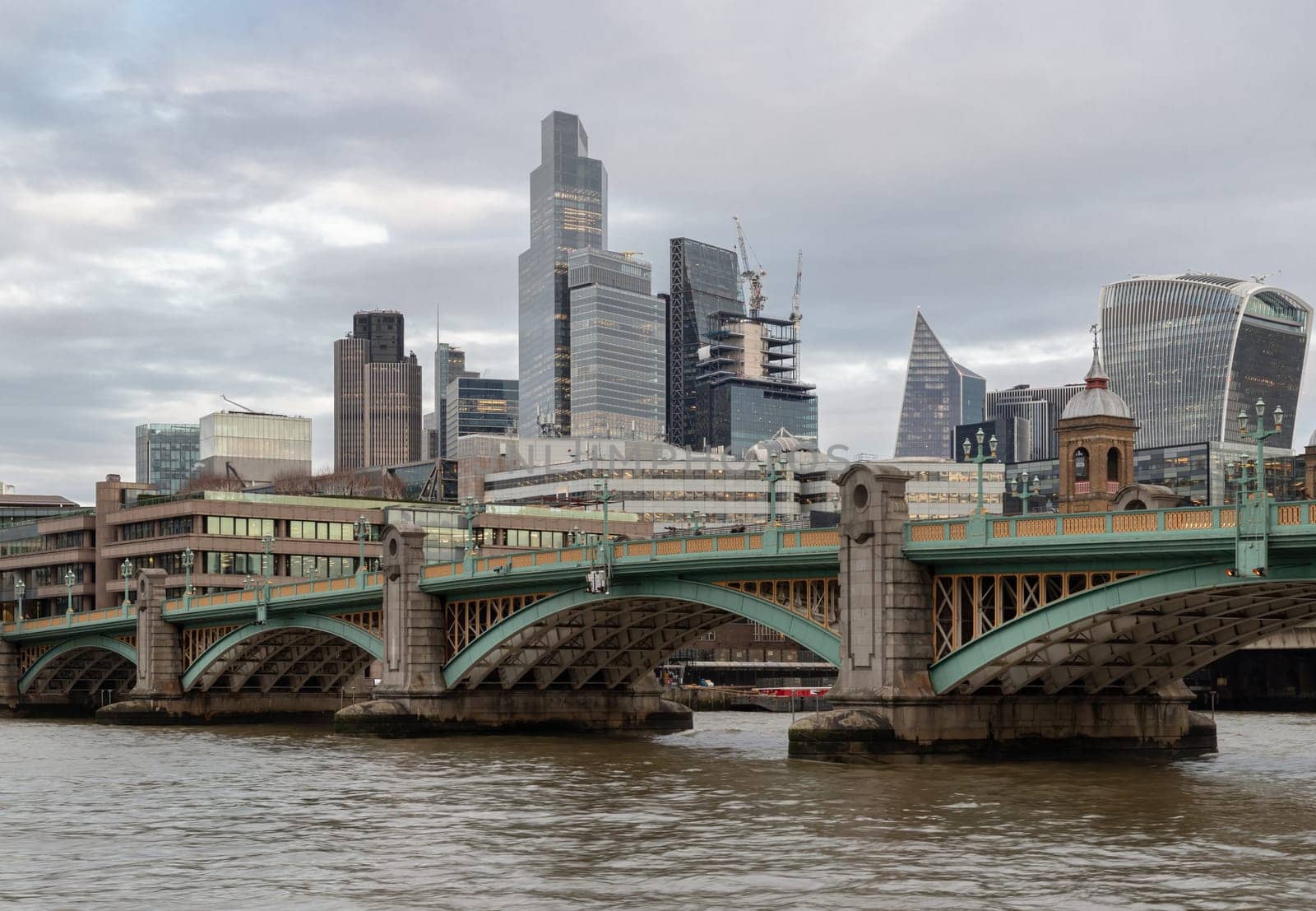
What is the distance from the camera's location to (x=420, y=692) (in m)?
85.8

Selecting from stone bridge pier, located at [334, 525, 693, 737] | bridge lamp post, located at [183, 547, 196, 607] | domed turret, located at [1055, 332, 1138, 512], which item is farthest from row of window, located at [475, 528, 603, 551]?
stone bridge pier, located at [334, 525, 693, 737]

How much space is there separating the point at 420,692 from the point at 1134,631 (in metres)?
38.5

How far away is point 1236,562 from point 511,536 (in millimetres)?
107611

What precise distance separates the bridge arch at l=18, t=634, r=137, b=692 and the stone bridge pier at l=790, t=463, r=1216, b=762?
248 ft

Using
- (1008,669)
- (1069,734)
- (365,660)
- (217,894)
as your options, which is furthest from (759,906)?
(365,660)

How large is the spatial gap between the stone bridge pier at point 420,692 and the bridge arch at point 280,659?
10677 mm

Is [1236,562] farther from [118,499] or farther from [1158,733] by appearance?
[118,499]

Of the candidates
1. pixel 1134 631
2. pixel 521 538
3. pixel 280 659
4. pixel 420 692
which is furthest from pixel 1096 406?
pixel 1134 631

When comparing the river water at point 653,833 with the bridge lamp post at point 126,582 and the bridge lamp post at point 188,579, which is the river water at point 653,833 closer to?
the bridge lamp post at point 188,579

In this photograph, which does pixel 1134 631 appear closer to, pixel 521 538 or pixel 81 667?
pixel 81 667

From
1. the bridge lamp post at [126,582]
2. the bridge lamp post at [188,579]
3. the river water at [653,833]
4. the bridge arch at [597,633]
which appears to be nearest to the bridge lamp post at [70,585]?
the bridge lamp post at [126,582]

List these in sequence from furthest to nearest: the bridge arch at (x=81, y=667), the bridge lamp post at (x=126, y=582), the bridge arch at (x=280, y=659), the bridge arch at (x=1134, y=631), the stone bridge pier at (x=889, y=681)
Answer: the bridge arch at (x=81, y=667) → the bridge lamp post at (x=126, y=582) → the bridge arch at (x=280, y=659) → the stone bridge pier at (x=889, y=681) → the bridge arch at (x=1134, y=631)

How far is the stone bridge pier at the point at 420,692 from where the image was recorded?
3369 inches

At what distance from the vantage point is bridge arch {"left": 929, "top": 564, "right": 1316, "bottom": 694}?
53.7 metres
